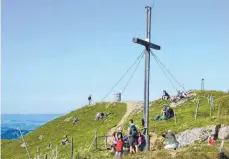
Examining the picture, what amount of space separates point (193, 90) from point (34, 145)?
3244 centimetres

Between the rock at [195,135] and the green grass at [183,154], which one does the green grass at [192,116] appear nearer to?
the rock at [195,135]

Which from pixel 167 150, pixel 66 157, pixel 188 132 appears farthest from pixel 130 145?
pixel 66 157

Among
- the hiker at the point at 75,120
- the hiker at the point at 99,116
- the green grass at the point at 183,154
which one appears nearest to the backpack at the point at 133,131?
the green grass at the point at 183,154

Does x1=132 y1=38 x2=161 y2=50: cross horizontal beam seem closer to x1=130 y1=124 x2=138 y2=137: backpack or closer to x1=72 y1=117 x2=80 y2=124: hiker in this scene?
x1=130 y1=124 x2=138 y2=137: backpack

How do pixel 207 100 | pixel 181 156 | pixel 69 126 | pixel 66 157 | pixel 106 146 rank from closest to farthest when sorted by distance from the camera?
pixel 181 156, pixel 106 146, pixel 66 157, pixel 207 100, pixel 69 126

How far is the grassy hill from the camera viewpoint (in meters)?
45.0

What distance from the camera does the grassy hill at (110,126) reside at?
148ft

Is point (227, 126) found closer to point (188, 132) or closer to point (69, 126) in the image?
point (188, 132)

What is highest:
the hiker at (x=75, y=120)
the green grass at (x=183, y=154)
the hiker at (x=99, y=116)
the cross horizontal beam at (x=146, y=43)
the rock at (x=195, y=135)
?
the cross horizontal beam at (x=146, y=43)

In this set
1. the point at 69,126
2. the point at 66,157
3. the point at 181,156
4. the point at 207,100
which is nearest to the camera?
the point at 181,156

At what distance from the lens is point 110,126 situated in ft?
239

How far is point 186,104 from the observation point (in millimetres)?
71188

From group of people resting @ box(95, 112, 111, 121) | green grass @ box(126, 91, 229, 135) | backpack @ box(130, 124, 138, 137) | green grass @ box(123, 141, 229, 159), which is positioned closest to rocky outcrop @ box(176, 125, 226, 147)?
green grass @ box(126, 91, 229, 135)

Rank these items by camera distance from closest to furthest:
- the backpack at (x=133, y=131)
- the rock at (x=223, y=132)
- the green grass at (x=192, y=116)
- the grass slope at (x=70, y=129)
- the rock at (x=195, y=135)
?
the backpack at (x=133, y=131), the rock at (x=223, y=132), the rock at (x=195, y=135), the green grass at (x=192, y=116), the grass slope at (x=70, y=129)
